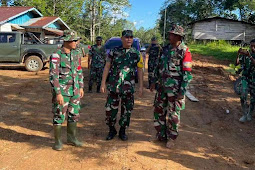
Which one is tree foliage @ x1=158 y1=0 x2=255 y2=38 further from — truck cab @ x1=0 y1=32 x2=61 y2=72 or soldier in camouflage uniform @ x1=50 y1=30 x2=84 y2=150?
soldier in camouflage uniform @ x1=50 y1=30 x2=84 y2=150

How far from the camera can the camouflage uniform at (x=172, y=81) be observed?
141 inches

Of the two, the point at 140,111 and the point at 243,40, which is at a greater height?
the point at 243,40

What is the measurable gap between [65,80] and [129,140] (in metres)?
1.50

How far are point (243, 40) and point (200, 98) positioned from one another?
26.1m

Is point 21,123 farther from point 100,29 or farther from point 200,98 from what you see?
point 100,29

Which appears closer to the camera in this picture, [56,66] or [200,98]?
[56,66]

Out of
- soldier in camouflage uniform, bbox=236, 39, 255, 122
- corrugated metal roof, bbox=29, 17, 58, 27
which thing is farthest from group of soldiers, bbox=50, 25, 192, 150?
corrugated metal roof, bbox=29, 17, 58, 27

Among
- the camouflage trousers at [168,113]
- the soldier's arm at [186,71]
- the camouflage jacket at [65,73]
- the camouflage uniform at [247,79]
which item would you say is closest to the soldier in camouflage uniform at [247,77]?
the camouflage uniform at [247,79]

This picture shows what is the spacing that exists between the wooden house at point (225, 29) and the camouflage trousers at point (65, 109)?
95.2 feet

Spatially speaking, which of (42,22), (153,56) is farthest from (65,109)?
(42,22)

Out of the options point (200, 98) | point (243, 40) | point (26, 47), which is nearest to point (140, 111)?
point (200, 98)

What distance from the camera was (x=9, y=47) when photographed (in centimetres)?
1088

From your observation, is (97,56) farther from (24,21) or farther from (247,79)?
(24,21)

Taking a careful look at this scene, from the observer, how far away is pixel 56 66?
3.43 metres
